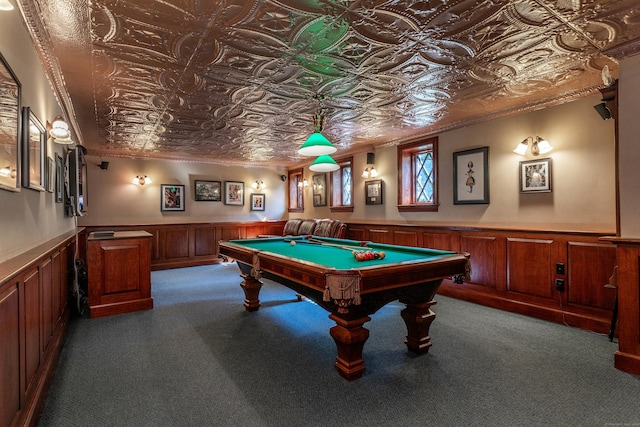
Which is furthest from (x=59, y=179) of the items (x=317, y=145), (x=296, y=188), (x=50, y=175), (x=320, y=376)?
(x=296, y=188)

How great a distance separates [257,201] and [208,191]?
1.39 meters

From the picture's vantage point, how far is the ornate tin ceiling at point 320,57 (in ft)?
7.27

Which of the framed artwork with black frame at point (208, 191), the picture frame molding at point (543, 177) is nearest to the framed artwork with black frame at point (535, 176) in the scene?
the picture frame molding at point (543, 177)

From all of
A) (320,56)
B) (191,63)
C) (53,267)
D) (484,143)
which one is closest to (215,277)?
(53,267)

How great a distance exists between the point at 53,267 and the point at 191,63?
2.18m

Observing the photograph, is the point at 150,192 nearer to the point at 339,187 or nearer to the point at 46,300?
the point at 339,187

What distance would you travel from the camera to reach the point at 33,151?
2.46 metres

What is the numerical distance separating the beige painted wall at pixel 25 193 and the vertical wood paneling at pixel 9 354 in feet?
1.07

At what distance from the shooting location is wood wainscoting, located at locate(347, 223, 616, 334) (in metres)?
3.55

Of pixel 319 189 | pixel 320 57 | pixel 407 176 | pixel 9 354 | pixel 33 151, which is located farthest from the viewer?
pixel 319 189

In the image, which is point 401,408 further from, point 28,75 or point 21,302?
point 28,75

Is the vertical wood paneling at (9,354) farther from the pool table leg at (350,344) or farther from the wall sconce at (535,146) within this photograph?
the wall sconce at (535,146)

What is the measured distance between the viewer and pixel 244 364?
272cm

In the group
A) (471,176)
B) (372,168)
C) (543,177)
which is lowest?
(543,177)
